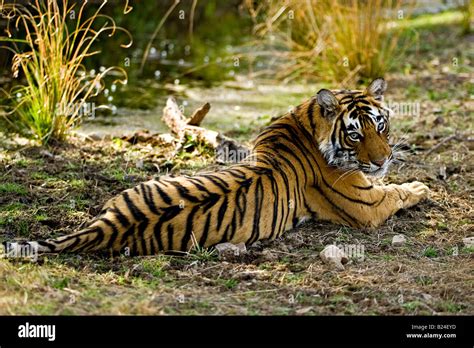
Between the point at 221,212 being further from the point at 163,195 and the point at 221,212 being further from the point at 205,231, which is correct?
the point at 163,195

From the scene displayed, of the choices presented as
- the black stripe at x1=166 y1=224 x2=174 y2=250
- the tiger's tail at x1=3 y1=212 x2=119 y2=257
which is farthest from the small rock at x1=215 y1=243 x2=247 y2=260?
the tiger's tail at x1=3 y1=212 x2=119 y2=257

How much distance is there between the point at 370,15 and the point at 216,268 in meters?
5.77

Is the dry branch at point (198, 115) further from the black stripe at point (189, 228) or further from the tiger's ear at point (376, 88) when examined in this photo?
the black stripe at point (189, 228)

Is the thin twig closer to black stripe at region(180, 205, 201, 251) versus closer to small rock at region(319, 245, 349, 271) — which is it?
small rock at region(319, 245, 349, 271)

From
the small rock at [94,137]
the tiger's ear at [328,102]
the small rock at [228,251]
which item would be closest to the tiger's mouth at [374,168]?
the tiger's ear at [328,102]

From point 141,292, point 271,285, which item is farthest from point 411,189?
point 141,292

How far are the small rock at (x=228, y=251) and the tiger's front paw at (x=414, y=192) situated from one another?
5.64 feet

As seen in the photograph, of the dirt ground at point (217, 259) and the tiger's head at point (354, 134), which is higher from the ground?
the tiger's head at point (354, 134)

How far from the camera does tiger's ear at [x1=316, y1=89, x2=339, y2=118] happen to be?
6281 mm

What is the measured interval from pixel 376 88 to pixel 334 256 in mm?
1575

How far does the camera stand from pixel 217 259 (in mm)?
5574

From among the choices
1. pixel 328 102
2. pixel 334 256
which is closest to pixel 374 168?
pixel 328 102

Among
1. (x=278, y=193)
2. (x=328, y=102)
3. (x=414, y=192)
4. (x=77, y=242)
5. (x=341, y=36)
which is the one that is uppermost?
(x=341, y=36)

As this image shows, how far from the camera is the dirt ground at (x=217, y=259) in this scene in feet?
16.1
